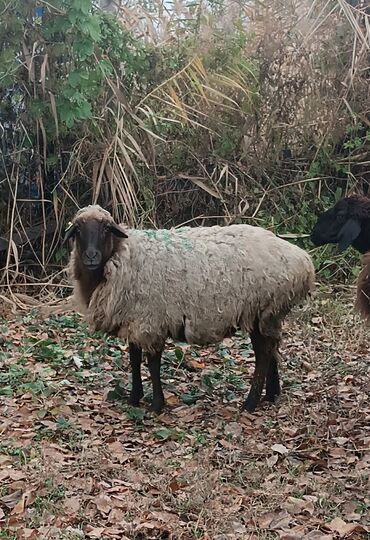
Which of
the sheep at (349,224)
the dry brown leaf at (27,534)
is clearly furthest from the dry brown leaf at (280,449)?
the sheep at (349,224)

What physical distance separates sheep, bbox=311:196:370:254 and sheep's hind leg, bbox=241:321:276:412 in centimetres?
126

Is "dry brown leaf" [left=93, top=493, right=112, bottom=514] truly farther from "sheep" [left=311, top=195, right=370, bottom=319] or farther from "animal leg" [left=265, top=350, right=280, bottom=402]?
"sheep" [left=311, top=195, right=370, bottom=319]

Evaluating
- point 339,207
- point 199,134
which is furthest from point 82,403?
point 199,134

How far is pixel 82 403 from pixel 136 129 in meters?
4.22

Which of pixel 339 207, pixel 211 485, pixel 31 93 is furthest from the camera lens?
pixel 31 93

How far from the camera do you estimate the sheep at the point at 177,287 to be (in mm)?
5566

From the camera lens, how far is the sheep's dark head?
5.49 m

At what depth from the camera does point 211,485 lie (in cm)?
419

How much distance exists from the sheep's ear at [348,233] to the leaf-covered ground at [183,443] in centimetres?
103

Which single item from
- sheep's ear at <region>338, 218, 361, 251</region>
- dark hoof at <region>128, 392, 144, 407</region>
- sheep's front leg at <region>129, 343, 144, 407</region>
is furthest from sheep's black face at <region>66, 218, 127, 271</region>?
sheep's ear at <region>338, 218, 361, 251</region>

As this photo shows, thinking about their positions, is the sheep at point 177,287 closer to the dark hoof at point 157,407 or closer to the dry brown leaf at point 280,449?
the dark hoof at point 157,407

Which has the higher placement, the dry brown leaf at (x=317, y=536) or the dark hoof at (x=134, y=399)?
the dry brown leaf at (x=317, y=536)

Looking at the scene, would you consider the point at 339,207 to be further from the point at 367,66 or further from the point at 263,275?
the point at 367,66

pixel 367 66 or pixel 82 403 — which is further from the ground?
pixel 367 66
